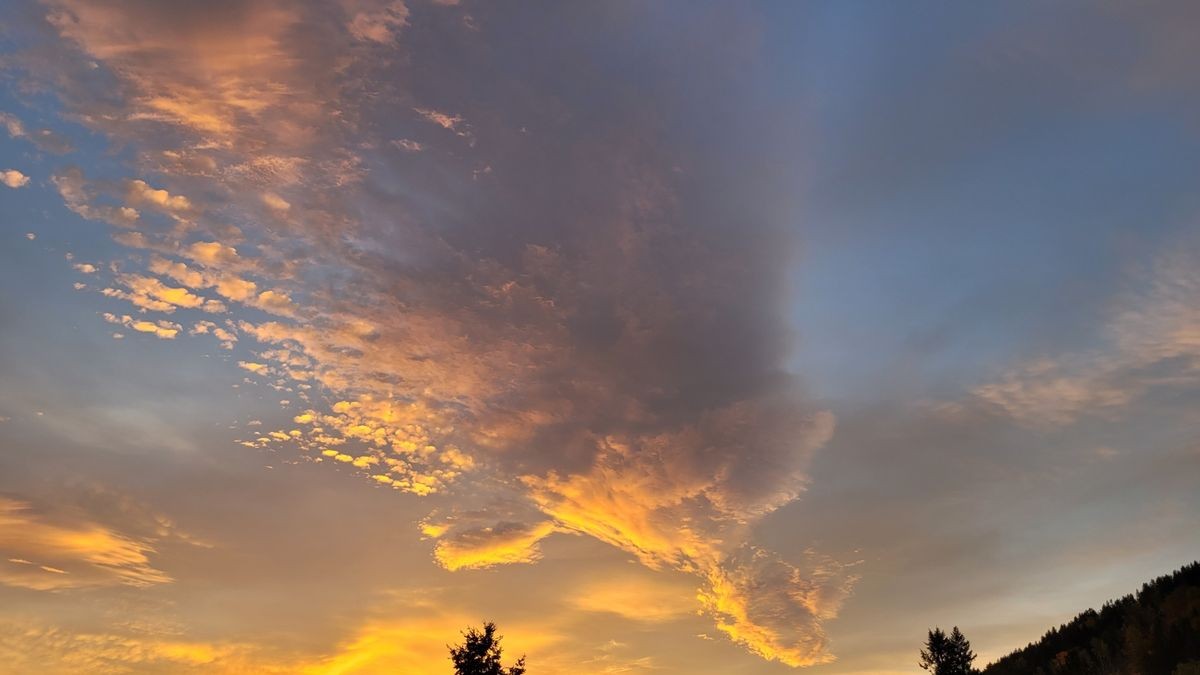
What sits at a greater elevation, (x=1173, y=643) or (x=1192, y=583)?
(x=1192, y=583)

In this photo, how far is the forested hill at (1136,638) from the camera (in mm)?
26219

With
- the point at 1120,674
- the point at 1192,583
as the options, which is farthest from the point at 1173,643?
the point at 1192,583

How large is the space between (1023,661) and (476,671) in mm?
31326

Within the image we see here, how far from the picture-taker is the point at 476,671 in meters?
49.8

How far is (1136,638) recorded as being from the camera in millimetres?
28094

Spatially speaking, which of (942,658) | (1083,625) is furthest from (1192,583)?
(942,658)

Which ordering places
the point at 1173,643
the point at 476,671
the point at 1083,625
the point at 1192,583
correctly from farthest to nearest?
the point at 476,671, the point at 1083,625, the point at 1192,583, the point at 1173,643

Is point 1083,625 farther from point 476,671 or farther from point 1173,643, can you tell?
point 476,671

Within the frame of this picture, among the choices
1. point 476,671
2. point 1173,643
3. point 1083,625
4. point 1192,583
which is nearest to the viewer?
point 1173,643

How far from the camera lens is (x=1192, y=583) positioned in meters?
29.5

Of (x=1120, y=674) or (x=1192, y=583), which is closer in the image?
(x=1120, y=674)

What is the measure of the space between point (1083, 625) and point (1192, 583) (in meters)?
7.42

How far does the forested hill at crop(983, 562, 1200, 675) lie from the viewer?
26219 millimetres

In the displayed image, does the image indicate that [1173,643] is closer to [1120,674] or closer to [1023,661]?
[1120,674]
